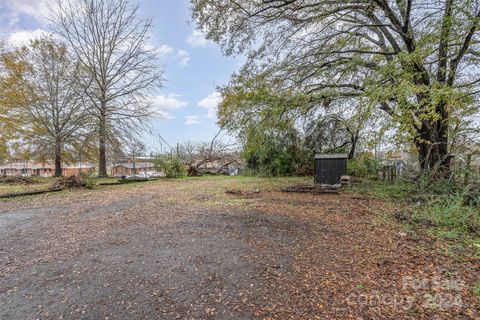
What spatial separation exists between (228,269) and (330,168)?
6.91 m

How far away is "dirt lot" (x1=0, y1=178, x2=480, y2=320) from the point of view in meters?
1.90

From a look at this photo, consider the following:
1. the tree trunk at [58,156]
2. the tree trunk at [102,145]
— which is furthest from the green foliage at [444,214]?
the tree trunk at [58,156]

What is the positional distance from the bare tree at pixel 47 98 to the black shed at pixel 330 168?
458 inches

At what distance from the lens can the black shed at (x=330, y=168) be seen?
847 centimetres

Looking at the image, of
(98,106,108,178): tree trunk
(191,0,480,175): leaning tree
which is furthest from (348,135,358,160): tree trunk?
(98,106,108,178): tree trunk

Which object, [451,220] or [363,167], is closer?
[451,220]

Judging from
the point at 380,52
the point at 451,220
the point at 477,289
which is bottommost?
the point at 477,289

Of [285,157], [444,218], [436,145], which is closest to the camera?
[444,218]

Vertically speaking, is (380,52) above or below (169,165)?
above

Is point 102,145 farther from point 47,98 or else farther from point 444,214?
point 444,214

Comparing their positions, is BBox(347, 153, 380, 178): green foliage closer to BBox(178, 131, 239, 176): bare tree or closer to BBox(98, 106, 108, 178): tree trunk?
BBox(178, 131, 239, 176): bare tree

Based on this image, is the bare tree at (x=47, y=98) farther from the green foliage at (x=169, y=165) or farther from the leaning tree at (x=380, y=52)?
the leaning tree at (x=380, y=52)

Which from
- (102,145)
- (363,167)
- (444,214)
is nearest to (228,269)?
(444,214)

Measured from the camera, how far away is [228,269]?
2.54 metres
